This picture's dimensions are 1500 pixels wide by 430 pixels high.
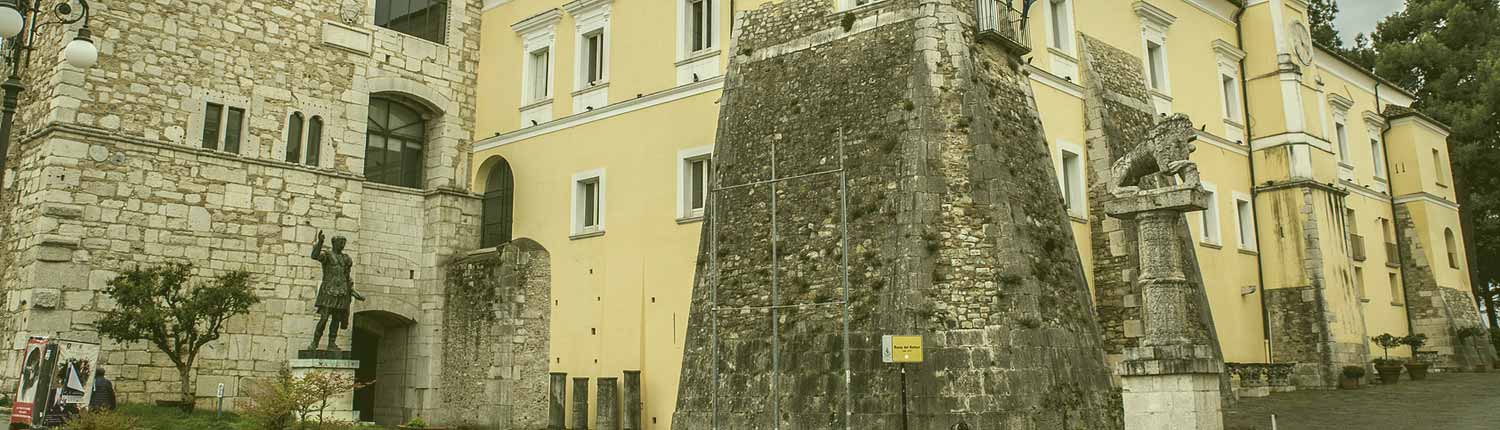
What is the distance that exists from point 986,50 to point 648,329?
7259 millimetres

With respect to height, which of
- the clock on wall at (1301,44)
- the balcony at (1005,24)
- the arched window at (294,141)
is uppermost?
the clock on wall at (1301,44)

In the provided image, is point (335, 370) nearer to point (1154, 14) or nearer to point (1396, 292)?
point (1154, 14)

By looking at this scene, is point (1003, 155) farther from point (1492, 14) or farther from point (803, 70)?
point (1492, 14)

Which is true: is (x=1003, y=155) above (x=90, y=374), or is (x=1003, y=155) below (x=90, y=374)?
above

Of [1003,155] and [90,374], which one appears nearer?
[90,374]

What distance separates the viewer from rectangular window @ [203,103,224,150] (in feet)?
67.5

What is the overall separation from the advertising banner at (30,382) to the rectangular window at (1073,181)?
1574cm

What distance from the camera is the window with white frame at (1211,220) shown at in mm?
23375

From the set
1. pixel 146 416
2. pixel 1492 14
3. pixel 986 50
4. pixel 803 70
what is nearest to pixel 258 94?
pixel 146 416

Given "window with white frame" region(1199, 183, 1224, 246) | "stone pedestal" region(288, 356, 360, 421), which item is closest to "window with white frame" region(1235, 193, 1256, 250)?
"window with white frame" region(1199, 183, 1224, 246)

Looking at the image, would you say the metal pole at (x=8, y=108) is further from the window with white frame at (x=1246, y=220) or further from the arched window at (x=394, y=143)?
the window with white frame at (x=1246, y=220)

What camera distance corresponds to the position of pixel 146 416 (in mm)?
16531

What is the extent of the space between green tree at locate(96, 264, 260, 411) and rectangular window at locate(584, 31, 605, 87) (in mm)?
7352

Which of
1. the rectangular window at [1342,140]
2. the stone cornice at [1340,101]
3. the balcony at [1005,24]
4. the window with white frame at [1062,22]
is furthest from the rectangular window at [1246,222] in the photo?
the balcony at [1005,24]
